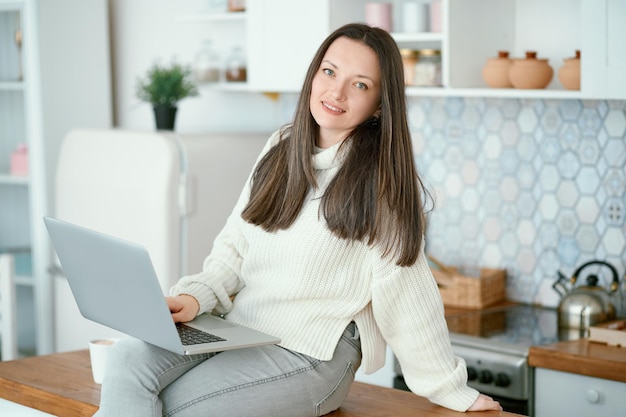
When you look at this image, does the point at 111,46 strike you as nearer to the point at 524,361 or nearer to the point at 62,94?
the point at 62,94

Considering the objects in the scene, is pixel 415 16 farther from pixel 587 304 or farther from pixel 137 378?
pixel 137 378

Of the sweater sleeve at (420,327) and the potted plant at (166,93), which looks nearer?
the sweater sleeve at (420,327)

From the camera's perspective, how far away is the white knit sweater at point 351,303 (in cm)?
208

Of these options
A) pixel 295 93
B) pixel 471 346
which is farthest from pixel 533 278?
pixel 295 93

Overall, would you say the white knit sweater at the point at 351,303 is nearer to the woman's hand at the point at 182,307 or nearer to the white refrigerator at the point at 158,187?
the woman's hand at the point at 182,307

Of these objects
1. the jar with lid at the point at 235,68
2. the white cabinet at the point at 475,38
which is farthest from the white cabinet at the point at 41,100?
the white cabinet at the point at 475,38

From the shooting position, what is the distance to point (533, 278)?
11.2 feet

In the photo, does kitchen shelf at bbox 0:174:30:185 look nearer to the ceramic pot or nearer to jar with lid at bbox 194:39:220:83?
the ceramic pot

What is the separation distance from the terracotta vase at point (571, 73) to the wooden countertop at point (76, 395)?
3.80 feet

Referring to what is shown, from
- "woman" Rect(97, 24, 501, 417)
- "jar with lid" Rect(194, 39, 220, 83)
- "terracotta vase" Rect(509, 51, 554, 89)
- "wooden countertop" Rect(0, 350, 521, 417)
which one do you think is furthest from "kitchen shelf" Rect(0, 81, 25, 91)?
"woman" Rect(97, 24, 501, 417)

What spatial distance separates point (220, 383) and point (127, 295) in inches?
10.1

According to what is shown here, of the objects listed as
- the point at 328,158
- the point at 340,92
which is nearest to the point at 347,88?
the point at 340,92

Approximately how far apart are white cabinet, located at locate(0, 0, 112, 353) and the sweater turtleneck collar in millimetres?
2183

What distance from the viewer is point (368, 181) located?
2082mm
